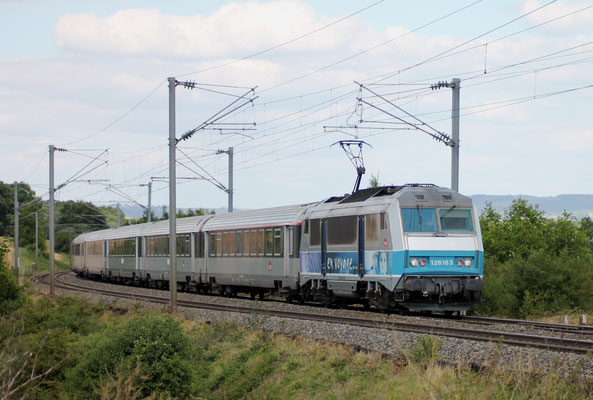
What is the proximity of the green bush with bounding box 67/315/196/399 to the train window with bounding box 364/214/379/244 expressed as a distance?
7210 mm

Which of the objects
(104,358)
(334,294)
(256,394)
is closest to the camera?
(256,394)

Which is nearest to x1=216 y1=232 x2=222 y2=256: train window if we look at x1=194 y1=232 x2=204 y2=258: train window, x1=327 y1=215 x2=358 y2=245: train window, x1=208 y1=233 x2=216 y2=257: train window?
x1=208 y1=233 x2=216 y2=257: train window

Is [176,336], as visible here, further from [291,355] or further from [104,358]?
[291,355]

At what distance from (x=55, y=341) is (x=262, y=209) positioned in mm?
13826

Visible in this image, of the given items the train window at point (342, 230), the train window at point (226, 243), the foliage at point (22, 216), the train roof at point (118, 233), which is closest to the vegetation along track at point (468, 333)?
the train window at point (342, 230)

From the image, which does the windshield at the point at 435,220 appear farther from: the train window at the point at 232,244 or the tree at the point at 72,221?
the tree at the point at 72,221

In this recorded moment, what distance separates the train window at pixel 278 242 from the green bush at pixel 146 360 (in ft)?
39.4

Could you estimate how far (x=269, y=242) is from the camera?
3009 centimetres

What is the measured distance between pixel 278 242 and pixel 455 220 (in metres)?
8.54

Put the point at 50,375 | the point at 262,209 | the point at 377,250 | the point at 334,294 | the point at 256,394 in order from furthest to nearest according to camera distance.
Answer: the point at 262,209
the point at 334,294
the point at 377,250
the point at 50,375
the point at 256,394

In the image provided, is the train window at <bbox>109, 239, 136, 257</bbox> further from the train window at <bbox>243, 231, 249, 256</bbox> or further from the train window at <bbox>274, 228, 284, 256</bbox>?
the train window at <bbox>274, 228, 284, 256</bbox>

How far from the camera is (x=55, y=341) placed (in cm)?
1945

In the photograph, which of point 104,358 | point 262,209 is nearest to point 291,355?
point 104,358

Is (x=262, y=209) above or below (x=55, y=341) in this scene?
above
